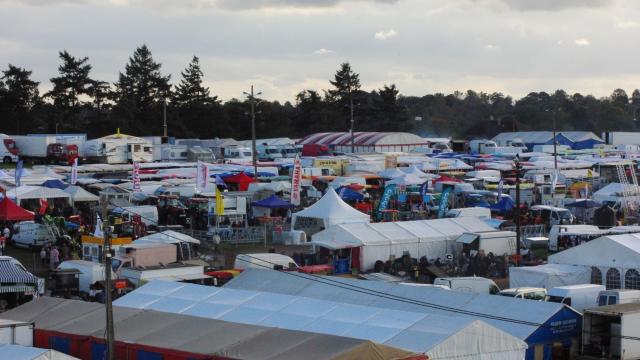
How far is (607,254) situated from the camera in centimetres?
2223

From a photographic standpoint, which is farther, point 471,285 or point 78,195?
point 78,195

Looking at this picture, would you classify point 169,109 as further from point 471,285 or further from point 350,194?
point 471,285

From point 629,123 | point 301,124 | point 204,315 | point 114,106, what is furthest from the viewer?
point 629,123

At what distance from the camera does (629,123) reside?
112 meters

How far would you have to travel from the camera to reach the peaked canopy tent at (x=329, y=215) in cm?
2917

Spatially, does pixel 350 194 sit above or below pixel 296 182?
below

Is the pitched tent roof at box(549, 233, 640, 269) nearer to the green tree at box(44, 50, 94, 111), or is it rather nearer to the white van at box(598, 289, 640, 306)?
the white van at box(598, 289, 640, 306)

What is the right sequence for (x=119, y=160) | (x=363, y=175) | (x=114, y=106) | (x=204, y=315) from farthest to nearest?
(x=114, y=106), (x=119, y=160), (x=363, y=175), (x=204, y=315)

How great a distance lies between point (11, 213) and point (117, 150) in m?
26.3

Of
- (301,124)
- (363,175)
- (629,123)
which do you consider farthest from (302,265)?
(629,123)

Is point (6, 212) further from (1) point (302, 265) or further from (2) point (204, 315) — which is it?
(2) point (204, 315)

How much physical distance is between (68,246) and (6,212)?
311 cm

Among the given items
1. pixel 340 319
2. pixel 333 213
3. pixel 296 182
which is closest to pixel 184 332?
pixel 340 319

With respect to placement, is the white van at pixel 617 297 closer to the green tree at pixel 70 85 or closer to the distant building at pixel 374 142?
the distant building at pixel 374 142
